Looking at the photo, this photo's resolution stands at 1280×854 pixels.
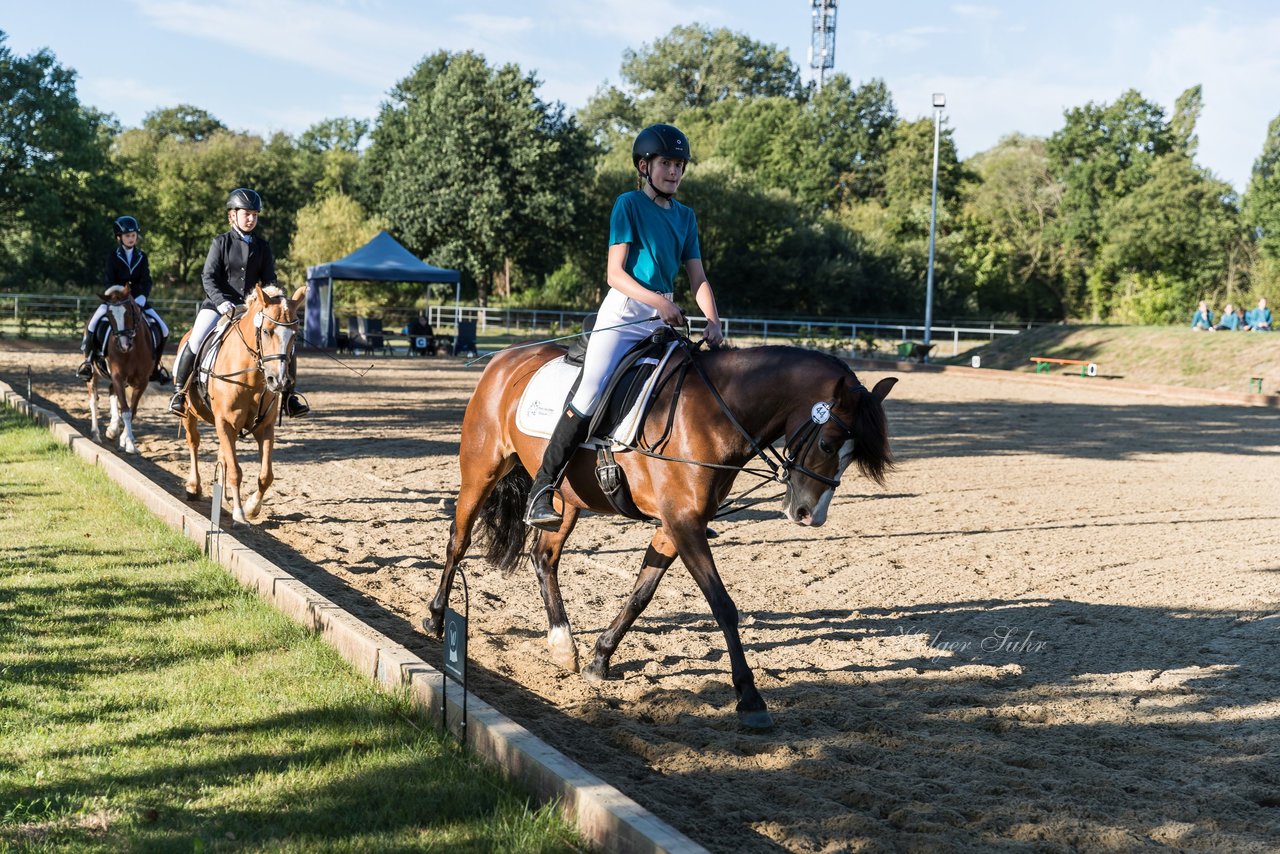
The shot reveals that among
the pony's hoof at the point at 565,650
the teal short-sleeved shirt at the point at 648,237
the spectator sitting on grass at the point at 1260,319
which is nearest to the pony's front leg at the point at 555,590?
the pony's hoof at the point at 565,650

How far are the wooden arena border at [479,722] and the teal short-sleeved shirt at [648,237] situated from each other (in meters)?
2.34

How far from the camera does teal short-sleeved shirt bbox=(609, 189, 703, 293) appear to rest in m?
6.08

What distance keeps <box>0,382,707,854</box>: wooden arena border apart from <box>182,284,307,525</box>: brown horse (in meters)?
1.00

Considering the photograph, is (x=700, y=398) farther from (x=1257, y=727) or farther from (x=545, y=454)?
(x=1257, y=727)

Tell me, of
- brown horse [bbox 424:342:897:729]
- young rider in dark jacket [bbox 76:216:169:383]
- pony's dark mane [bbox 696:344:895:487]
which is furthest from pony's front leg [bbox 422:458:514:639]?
young rider in dark jacket [bbox 76:216:169:383]

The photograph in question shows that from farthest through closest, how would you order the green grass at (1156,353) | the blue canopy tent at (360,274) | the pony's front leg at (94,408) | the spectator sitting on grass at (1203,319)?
the spectator sitting on grass at (1203,319) < the blue canopy tent at (360,274) < the green grass at (1156,353) < the pony's front leg at (94,408)

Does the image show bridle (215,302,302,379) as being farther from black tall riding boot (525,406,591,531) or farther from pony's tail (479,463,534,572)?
black tall riding boot (525,406,591,531)

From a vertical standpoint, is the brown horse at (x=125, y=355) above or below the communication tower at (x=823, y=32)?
below

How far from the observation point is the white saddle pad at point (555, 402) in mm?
6082

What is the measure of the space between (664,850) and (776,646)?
11.3 feet

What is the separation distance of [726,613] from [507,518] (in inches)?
83.2

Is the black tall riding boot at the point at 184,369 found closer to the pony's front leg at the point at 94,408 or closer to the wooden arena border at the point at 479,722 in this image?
the wooden arena border at the point at 479,722

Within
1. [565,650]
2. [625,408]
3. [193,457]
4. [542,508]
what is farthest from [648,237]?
[193,457]

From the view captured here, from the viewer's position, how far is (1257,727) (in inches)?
224
